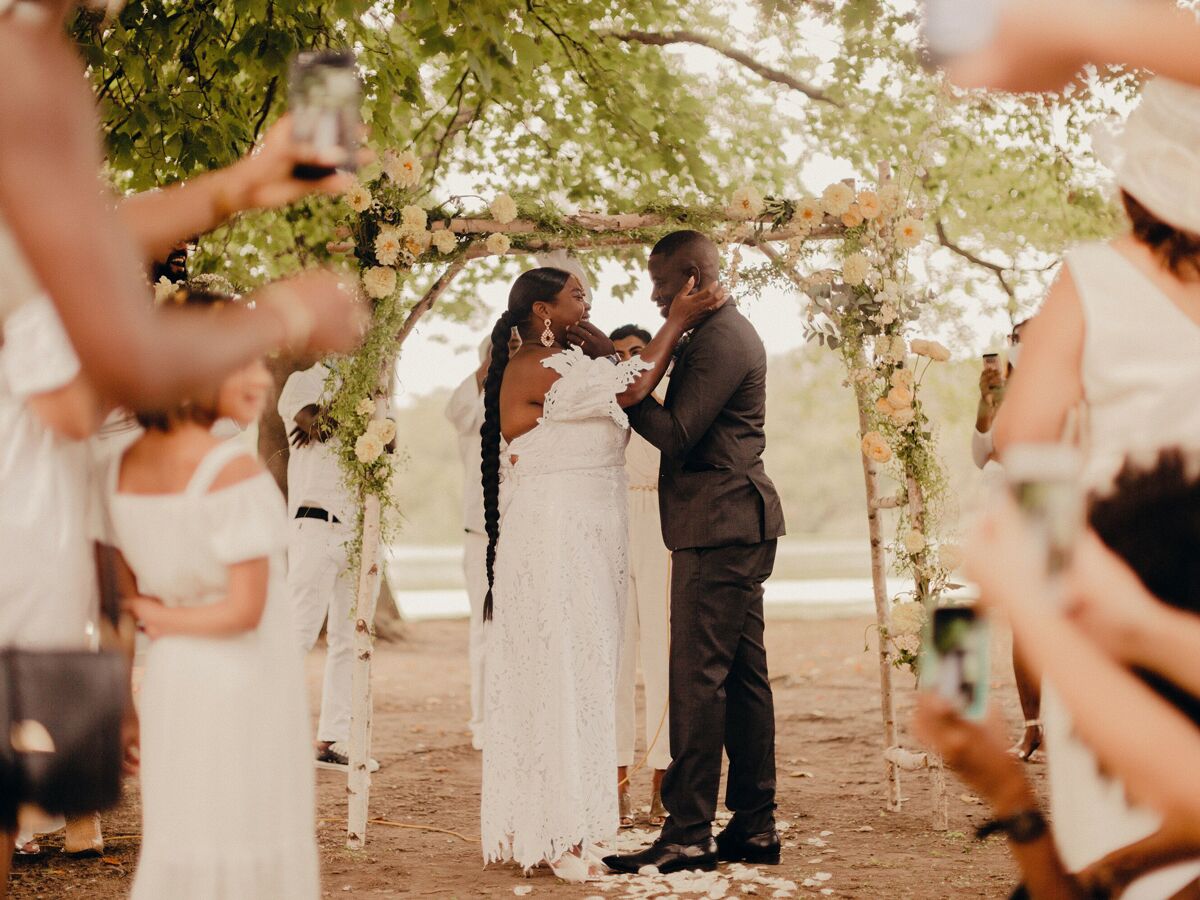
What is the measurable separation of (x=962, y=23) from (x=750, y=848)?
4.99 m

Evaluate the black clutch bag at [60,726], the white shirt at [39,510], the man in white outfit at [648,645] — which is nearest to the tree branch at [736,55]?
the man in white outfit at [648,645]

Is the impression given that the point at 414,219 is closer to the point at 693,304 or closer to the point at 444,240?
the point at 444,240

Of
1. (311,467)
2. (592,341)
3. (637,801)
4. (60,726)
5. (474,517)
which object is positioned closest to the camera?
(60,726)

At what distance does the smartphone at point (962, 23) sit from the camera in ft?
4.44

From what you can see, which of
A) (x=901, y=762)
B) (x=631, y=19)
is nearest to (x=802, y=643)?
(x=631, y=19)

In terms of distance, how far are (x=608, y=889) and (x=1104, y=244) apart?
4.28 metres

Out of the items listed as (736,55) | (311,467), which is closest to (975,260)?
(736,55)

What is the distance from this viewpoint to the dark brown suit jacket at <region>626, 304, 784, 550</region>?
5.60m

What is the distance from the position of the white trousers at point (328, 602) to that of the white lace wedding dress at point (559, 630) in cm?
259

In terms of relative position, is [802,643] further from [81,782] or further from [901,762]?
[81,782]

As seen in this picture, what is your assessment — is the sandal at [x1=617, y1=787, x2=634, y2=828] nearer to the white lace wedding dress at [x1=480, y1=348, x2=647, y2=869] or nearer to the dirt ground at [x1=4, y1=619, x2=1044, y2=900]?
the dirt ground at [x1=4, y1=619, x2=1044, y2=900]

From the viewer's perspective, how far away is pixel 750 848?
577 cm

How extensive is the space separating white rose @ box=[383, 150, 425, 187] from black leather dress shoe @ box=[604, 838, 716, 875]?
11.4 feet

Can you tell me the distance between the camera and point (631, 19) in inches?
433
